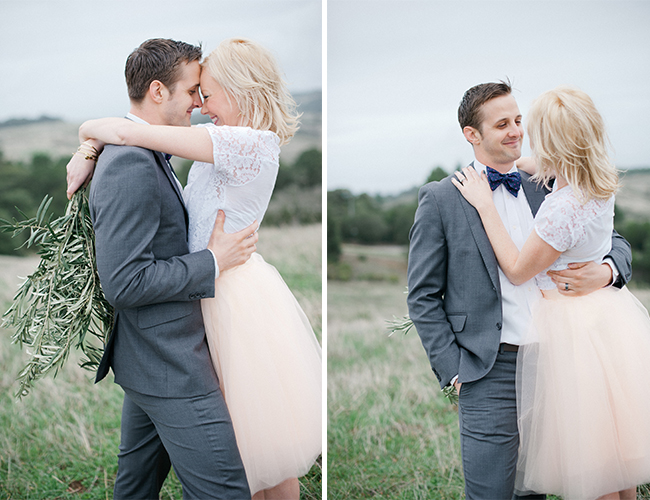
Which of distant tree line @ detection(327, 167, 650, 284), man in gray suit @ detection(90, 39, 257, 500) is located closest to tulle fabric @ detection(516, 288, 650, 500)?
man in gray suit @ detection(90, 39, 257, 500)

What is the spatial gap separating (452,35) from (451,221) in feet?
10.7

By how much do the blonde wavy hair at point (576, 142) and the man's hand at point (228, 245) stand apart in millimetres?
1191

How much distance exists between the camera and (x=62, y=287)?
A: 2.12 meters

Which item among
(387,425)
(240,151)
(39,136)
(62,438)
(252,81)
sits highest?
(39,136)

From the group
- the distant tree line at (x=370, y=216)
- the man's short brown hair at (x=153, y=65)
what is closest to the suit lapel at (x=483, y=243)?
the man's short brown hair at (x=153, y=65)

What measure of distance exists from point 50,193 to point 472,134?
9699 mm

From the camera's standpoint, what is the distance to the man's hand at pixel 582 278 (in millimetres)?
2100

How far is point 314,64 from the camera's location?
6570 mm

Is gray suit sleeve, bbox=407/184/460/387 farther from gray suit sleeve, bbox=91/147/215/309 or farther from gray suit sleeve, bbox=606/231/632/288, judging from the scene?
gray suit sleeve, bbox=91/147/215/309

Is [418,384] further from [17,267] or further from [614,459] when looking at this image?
[17,267]

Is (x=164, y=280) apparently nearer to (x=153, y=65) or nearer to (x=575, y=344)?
(x=153, y=65)

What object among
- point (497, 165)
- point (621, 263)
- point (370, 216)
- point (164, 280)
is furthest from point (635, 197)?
point (164, 280)

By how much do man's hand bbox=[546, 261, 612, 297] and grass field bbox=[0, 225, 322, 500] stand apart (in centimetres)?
191

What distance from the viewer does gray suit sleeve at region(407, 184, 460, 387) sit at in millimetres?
2219
